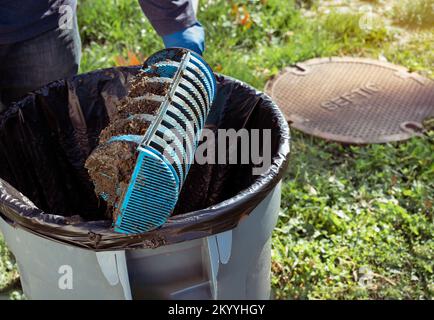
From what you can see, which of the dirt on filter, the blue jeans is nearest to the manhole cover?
the blue jeans

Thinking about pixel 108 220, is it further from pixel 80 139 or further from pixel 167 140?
pixel 80 139

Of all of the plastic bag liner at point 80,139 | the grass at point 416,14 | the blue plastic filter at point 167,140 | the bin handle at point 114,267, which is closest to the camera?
the blue plastic filter at point 167,140

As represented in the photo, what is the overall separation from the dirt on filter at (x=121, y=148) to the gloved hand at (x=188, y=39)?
0.32m

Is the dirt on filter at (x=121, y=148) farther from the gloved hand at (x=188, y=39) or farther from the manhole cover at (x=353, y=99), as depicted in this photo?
the manhole cover at (x=353, y=99)

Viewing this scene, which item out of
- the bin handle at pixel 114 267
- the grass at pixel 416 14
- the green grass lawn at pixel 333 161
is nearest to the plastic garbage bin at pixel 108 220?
the bin handle at pixel 114 267

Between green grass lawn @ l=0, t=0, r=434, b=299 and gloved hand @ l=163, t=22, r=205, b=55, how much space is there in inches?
34.1

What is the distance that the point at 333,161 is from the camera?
2705 millimetres

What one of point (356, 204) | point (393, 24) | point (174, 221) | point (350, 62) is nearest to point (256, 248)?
point (174, 221)

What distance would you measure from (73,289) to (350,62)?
7.57 feet

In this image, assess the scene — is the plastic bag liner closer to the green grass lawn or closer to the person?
the person

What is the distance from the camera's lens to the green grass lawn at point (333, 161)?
2211 millimetres

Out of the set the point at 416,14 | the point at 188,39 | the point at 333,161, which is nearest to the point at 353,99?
the point at 333,161

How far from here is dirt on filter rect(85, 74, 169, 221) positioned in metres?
1.38

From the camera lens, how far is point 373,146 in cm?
275
